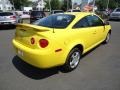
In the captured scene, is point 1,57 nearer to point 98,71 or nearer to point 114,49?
point 98,71

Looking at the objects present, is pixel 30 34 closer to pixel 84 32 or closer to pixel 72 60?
pixel 72 60

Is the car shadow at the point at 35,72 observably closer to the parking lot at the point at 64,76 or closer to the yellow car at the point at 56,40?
the parking lot at the point at 64,76

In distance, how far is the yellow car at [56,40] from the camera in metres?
4.62

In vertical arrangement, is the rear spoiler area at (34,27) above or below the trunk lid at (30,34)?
above

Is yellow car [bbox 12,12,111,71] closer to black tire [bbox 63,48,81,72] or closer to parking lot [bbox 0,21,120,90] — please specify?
black tire [bbox 63,48,81,72]

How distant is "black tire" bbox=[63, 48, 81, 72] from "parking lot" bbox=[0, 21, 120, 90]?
0.14 metres

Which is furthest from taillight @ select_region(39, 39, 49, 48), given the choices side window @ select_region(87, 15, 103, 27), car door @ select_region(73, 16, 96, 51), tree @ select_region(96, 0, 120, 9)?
tree @ select_region(96, 0, 120, 9)

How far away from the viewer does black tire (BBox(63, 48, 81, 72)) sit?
5.24 metres

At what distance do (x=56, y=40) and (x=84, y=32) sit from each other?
143cm

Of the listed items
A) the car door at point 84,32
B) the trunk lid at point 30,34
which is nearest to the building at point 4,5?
the car door at point 84,32

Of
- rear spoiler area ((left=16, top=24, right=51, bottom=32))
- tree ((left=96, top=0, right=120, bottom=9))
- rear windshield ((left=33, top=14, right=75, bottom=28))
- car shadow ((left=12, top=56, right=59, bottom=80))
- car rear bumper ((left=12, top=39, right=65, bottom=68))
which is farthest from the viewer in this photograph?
tree ((left=96, top=0, right=120, bottom=9))

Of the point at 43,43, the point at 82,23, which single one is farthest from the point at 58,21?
the point at 43,43

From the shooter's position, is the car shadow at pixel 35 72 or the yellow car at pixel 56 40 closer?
the yellow car at pixel 56 40

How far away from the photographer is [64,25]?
5.40 meters
